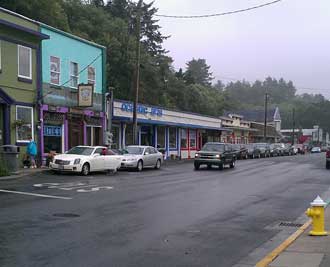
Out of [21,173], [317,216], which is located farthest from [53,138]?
[317,216]

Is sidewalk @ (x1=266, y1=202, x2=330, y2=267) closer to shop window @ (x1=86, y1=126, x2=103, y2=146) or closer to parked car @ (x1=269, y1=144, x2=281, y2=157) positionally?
shop window @ (x1=86, y1=126, x2=103, y2=146)

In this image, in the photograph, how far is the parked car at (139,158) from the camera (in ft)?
96.7

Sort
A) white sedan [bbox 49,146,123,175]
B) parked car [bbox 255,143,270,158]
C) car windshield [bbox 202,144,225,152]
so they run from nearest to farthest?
white sedan [bbox 49,146,123,175] → car windshield [bbox 202,144,225,152] → parked car [bbox 255,143,270,158]

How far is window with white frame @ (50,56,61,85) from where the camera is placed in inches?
1181

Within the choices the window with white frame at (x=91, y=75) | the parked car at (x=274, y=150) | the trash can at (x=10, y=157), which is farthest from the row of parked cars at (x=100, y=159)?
the parked car at (x=274, y=150)

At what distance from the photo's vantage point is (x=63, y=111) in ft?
100

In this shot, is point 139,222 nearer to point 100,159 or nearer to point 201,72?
point 100,159

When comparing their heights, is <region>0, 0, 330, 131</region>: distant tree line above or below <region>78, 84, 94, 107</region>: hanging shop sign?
→ above

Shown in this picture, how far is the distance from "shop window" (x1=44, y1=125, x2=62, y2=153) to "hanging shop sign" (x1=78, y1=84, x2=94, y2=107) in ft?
6.58

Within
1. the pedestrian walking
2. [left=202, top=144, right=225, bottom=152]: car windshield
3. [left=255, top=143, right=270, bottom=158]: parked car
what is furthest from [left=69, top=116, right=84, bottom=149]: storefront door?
[left=255, top=143, right=270, bottom=158]: parked car

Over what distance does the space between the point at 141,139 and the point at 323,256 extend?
36561 millimetres

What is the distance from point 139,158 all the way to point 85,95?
503cm

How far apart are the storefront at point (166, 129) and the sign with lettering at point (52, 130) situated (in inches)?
283

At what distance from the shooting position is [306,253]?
823cm
